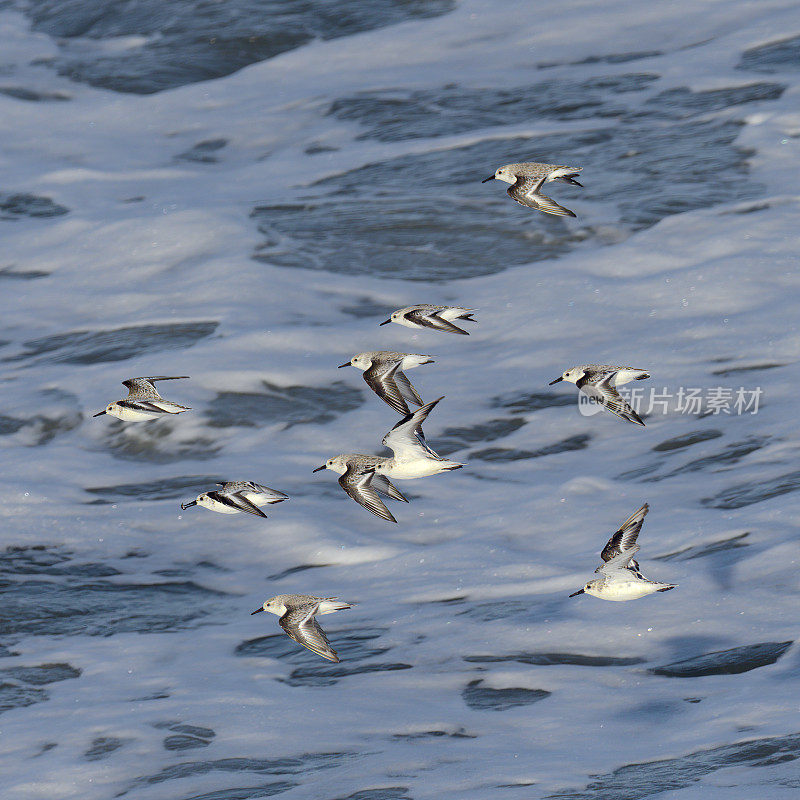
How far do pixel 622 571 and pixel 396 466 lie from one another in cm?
142

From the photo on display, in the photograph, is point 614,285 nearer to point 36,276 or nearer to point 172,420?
point 172,420

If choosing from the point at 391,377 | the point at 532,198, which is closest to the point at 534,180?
the point at 532,198

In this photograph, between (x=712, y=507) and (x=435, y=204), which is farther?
(x=435, y=204)

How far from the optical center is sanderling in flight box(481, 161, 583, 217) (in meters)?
9.20

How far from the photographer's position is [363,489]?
7.52 m

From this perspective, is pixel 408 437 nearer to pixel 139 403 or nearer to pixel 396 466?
pixel 396 466

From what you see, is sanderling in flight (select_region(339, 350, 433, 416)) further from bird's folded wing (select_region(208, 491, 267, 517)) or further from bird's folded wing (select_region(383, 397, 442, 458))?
A: bird's folded wing (select_region(208, 491, 267, 517))

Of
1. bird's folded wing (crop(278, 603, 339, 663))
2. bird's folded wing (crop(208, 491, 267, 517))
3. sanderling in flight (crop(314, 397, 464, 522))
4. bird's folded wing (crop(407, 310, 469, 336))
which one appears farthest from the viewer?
bird's folded wing (crop(407, 310, 469, 336))

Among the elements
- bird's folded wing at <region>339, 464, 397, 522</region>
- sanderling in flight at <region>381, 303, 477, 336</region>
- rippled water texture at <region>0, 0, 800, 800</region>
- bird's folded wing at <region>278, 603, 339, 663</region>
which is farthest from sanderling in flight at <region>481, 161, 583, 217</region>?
bird's folded wing at <region>278, 603, 339, 663</region>

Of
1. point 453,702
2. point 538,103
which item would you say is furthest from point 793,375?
point 538,103

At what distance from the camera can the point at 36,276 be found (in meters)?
15.0

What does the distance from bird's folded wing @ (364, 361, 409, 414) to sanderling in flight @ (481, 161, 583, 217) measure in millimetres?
1759

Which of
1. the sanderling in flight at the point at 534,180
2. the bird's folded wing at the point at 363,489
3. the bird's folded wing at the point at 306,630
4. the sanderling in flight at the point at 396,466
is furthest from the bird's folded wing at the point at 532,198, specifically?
the bird's folded wing at the point at 306,630

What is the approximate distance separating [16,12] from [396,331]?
13.1m
